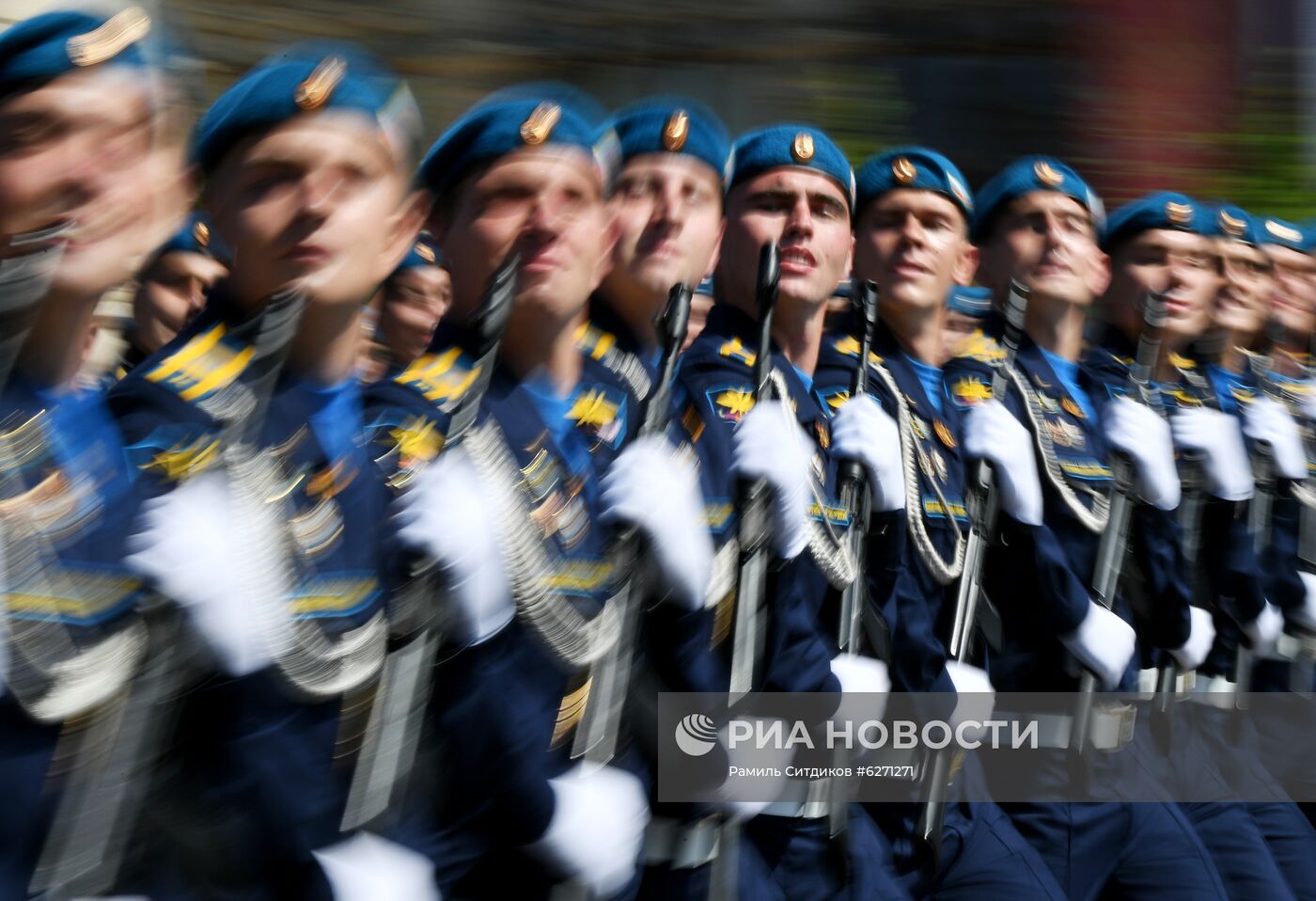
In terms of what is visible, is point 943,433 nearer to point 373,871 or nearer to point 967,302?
point 967,302

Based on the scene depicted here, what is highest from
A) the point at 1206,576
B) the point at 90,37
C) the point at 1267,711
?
the point at 90,37

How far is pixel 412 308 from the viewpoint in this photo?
3645 millimetres

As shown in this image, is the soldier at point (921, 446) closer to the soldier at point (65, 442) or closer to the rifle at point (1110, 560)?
the rifle at point (1110, 560)

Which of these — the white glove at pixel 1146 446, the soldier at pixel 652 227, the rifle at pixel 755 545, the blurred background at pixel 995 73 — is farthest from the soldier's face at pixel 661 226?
the blurred background at pixel 995 73

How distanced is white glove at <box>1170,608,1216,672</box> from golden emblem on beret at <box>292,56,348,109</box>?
8.42 ft

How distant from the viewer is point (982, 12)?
297 inches

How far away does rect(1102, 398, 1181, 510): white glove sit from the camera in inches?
149

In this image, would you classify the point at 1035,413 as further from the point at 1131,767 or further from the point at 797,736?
the point at 797,736

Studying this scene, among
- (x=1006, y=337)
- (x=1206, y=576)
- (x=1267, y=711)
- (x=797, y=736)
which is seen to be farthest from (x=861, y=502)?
(x=1267, y=711)

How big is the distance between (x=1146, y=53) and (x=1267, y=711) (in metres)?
3.97

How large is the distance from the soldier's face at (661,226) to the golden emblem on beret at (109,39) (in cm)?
98

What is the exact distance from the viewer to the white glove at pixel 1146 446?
3789mm

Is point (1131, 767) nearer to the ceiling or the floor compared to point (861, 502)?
nearer to the floor

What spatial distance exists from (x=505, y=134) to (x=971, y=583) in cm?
145
